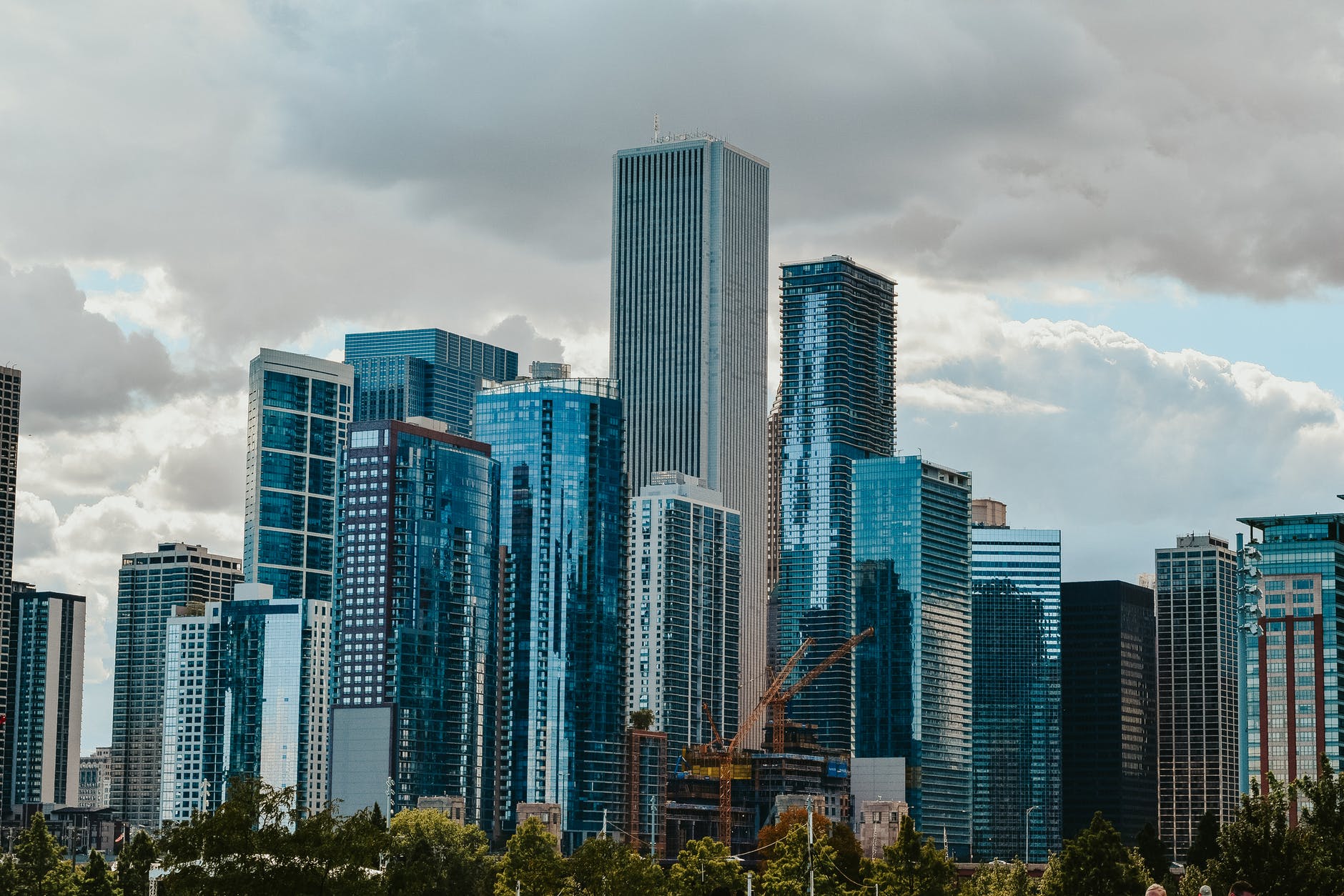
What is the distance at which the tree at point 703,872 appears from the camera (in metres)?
183

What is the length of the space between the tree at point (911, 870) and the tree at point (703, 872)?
12700 mm

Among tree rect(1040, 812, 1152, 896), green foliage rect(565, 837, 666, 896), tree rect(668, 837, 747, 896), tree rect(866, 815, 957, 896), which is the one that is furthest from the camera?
tree rect(668, 837, 747, 896)

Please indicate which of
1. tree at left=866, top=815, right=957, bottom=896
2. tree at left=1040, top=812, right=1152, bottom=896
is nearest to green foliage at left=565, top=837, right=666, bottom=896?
tree at left=866, top=815, right=957, bottom=896

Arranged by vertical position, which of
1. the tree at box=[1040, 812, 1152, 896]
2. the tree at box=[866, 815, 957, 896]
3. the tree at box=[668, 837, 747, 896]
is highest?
the tree at box=[1040, 812, 1152, 896]

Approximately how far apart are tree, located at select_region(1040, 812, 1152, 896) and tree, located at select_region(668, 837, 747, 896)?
39468 millimetres

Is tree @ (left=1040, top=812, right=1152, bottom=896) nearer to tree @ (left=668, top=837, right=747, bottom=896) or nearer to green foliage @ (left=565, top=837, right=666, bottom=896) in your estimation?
tree @ (left=668, top=837, right=747, bottom=896)

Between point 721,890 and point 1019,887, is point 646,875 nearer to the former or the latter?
point 1019,887

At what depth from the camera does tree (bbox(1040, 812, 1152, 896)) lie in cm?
14088

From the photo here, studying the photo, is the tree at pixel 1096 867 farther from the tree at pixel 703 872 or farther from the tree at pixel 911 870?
the tree at pixel 703 872

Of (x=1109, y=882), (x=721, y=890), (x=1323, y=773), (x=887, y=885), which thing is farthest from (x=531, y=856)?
(x=721, y=890)

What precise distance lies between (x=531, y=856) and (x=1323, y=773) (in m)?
103

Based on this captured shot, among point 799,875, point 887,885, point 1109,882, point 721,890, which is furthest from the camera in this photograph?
point 799,875

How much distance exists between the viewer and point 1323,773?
111 m

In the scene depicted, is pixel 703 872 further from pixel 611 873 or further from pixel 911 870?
pixel 911 870
